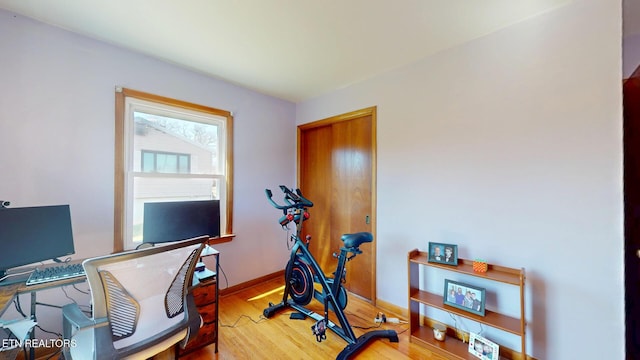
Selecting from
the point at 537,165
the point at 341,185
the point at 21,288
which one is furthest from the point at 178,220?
the point at 537,165

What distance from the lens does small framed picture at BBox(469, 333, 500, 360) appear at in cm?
171

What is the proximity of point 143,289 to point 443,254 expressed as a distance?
6.99 ft

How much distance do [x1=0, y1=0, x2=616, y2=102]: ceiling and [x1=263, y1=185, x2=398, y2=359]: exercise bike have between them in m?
1.34

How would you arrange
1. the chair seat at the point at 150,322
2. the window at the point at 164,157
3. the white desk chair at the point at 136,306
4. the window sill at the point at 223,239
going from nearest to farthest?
the white desk chair at the point at 136,306 < the chair seat at the point at 150,322 < the window at the point at 164,157 < the window sill at the point at 223,239

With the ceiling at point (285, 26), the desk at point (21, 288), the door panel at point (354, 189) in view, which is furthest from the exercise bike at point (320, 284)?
the desk at point (21, 288)

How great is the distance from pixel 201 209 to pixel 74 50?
1.65 metres

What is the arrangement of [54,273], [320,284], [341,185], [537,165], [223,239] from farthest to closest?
[341,185], [223,239], [320,284], [537,165], [54,273]

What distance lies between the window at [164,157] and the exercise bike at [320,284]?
913 mm

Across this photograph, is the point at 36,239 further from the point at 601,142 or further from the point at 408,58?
the point at 601,142

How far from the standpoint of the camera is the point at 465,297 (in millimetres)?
1894

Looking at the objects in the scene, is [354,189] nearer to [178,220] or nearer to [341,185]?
[341,185]

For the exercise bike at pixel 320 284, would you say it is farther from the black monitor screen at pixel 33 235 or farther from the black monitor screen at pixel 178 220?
the black monitor screen at pixel 33 235

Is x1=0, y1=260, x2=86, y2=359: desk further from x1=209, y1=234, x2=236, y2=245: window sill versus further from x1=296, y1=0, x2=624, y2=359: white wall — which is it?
x1=296, y1=0, x2=624, y2=359: white wall

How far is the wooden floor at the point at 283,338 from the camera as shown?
1.91 meters
